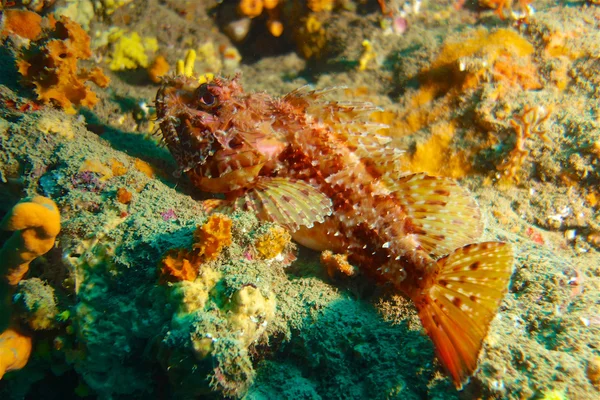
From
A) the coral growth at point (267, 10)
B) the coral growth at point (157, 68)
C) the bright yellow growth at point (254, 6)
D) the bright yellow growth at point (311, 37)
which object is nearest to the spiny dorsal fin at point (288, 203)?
the coral growth at point (157, 68)

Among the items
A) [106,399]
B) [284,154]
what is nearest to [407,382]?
[106,399]

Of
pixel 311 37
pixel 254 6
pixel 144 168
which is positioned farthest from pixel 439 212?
pixel 254 6

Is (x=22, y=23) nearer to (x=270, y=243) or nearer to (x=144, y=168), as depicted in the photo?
(x=144, y=168)

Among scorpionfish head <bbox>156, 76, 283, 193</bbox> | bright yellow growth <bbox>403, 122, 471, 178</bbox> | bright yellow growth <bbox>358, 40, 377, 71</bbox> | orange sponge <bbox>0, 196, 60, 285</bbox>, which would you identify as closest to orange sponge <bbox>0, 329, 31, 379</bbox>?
orange sponge <bbox>0, 196, 60, 285</bbox>

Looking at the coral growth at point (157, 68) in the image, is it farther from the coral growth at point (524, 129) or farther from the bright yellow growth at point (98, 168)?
the coral growth at point (524, 129)

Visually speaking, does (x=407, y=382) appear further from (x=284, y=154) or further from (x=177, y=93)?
(x=177, y=93)

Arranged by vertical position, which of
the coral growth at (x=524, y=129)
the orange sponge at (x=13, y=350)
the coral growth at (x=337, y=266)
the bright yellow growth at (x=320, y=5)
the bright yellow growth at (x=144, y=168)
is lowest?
the orange sponge at (x=13, y=350)
